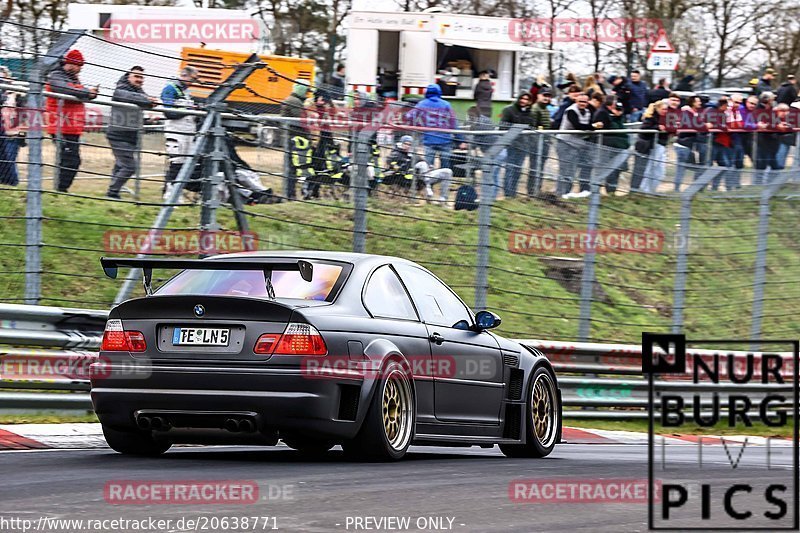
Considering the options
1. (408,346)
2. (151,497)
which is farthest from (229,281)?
(151,497)

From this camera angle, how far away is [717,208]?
16734mm

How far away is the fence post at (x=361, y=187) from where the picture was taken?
43.0 ft

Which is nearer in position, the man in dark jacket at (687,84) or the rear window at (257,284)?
the rear window at (257,284)

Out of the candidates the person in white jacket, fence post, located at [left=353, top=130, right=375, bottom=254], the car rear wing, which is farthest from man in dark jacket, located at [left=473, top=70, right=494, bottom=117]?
the car rear wing

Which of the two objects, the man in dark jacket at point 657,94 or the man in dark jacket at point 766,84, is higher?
the man in dark jacket at point 766,84

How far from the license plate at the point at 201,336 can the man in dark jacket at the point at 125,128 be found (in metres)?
4.39

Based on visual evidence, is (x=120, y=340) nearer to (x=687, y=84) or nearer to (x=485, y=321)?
(x=485, y=321)

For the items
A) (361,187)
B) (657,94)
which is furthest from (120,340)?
(657,94)

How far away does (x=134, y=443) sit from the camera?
850 cm

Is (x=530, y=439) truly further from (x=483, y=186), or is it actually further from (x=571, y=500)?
(x=483, y=186)

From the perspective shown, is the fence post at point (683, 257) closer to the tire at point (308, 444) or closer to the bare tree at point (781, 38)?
the tire at point (308, 444)

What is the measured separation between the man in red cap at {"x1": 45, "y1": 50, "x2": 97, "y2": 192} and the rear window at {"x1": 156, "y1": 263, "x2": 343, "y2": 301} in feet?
11.5

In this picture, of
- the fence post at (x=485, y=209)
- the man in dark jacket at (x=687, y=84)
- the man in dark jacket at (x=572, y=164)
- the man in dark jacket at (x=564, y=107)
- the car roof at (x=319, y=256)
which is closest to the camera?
the car roof at (x=319, y=256)

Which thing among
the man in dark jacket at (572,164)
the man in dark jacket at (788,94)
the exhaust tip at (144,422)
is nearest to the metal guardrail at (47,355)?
the exhaust tip at (144,422)
